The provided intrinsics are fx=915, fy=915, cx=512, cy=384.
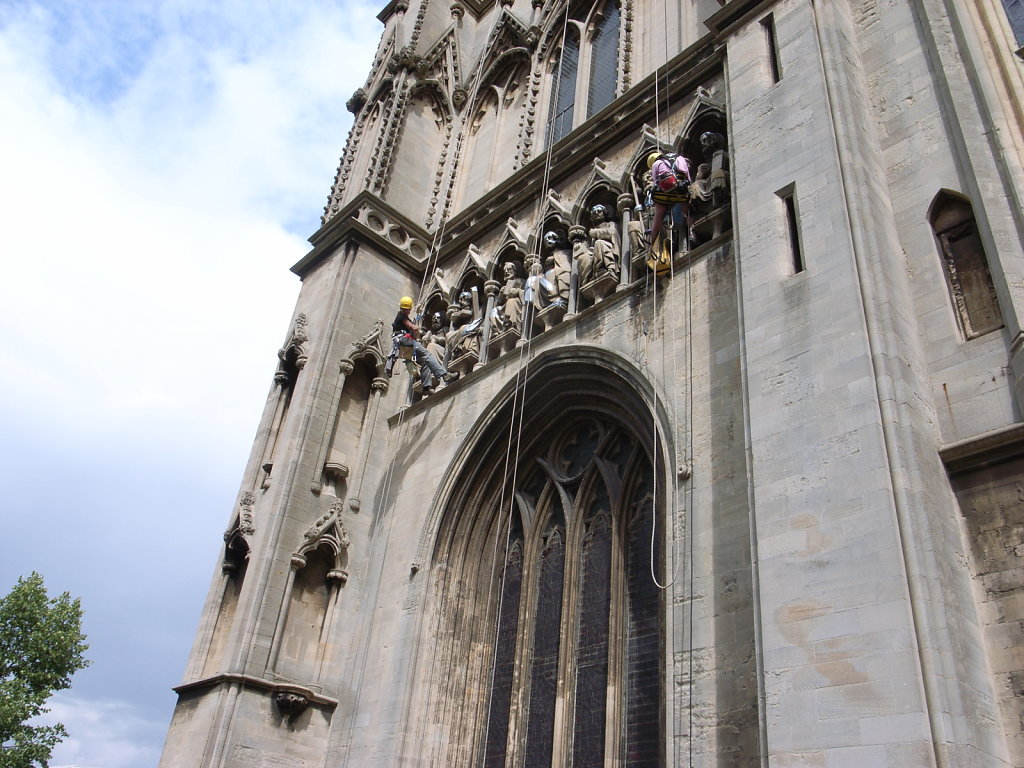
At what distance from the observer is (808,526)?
273 inches

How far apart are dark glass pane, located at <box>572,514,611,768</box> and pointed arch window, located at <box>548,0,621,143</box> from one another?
315 inches

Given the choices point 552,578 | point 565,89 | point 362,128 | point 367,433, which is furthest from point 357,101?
point 552,578

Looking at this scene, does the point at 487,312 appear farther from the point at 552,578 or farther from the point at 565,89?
→ the point at 565,89

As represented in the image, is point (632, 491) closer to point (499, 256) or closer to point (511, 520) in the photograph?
point (511, 520)

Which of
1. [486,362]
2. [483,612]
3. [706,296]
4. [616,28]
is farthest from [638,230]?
[616,28]

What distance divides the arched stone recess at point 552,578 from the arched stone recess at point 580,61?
6.06 meters

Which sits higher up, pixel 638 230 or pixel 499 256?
pixel 499 256

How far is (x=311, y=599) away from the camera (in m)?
12.8

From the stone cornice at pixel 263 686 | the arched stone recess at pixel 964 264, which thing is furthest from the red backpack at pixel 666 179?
the stone cornice at pixel 263 686

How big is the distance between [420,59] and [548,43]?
123 inches

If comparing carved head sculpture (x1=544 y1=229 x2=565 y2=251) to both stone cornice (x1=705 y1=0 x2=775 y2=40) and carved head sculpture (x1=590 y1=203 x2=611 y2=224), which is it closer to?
carved head sculpture (x1=590 y1=203 x2=611 y2=224)

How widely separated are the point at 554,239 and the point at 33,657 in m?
16.4

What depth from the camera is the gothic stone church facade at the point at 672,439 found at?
6586 mm

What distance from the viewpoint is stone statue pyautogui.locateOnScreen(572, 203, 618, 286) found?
11664 mm
